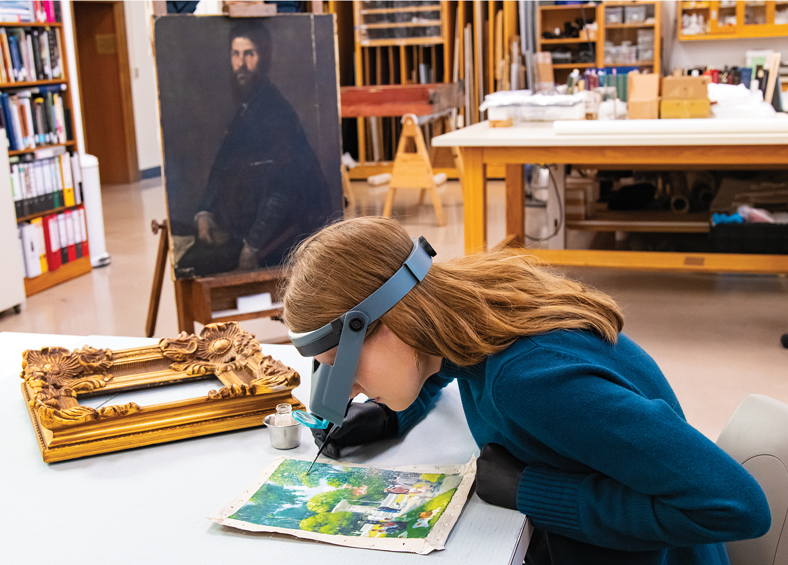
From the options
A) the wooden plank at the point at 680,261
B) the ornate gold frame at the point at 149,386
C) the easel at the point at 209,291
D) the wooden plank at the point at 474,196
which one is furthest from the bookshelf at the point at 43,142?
the ornate gold frame at the point at 149,386

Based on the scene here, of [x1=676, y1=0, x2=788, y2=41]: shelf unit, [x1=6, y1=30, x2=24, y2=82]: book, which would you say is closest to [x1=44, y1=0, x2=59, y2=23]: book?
[x1=6, y1=30, x2=24, y2=82]: book

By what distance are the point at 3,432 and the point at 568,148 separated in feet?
7.36

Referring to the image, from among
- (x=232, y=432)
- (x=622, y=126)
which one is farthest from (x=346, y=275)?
(x=622, y=126)

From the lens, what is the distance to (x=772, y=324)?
130 inches

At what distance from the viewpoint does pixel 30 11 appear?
13.7 ft

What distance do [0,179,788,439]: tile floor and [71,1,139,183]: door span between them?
3.05m

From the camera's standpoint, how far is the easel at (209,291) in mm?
2574

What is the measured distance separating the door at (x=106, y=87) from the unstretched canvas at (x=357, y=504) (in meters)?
7.79

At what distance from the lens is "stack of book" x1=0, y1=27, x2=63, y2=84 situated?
13.3 feet

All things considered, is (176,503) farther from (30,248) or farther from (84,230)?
(84,230)

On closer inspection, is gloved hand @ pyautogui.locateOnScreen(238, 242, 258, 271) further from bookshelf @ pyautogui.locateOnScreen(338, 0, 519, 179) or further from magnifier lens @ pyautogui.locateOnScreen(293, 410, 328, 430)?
bookshelf @ pyautogui.locateOnScreen(338, 0, 519, 179)

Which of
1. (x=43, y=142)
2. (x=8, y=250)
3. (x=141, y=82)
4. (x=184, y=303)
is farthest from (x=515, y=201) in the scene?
(x=141, y=82)

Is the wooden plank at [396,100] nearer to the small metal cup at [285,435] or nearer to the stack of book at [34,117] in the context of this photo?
the stack of book at [34,117]

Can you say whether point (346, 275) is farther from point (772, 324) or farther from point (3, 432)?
point (772, 324)
